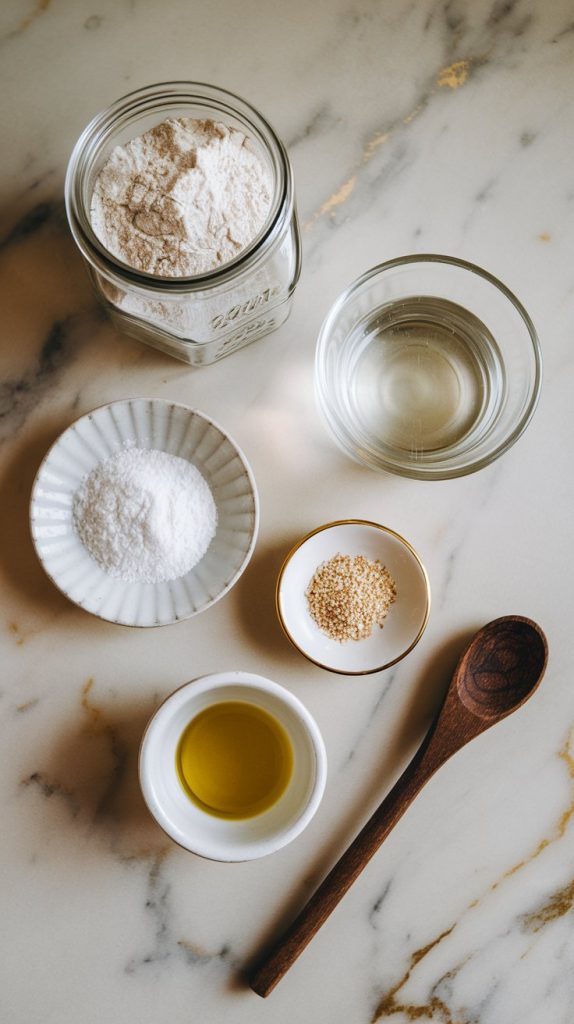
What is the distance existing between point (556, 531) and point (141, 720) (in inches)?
23.6

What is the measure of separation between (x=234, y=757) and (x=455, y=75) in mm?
930

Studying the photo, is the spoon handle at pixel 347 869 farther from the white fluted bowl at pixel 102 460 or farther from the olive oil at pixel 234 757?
the white fluted bowl at pixel 102 460

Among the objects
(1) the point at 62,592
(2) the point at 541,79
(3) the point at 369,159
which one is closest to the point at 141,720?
(1) the point at 62,592

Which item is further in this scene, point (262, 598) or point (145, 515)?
point (262, 598)

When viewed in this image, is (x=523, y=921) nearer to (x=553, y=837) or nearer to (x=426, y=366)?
(x=553, y=837)

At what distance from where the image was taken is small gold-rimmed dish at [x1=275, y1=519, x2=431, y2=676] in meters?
0.97

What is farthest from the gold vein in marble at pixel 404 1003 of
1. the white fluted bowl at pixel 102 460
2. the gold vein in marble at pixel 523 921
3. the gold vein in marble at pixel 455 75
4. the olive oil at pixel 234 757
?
the gold vein in marble at pixel 455 75

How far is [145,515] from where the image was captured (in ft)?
2.95

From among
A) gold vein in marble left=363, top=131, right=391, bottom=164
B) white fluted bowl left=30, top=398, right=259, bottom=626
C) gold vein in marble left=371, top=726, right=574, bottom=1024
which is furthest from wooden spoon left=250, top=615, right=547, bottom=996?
gold vein in marble left=363, top=131, right=391, bottom=164

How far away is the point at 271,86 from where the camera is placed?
979 mm

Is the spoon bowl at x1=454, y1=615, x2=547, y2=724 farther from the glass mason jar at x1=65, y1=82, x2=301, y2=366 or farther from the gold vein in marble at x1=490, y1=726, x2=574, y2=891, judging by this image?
the glass mason jar at x1=65, y1=82, x2=301, y2=366

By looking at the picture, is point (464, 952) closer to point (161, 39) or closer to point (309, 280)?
point (309, 280)

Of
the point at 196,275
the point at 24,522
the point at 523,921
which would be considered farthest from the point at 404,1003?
the point at 196,275

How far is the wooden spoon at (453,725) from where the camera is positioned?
97 centimetres
